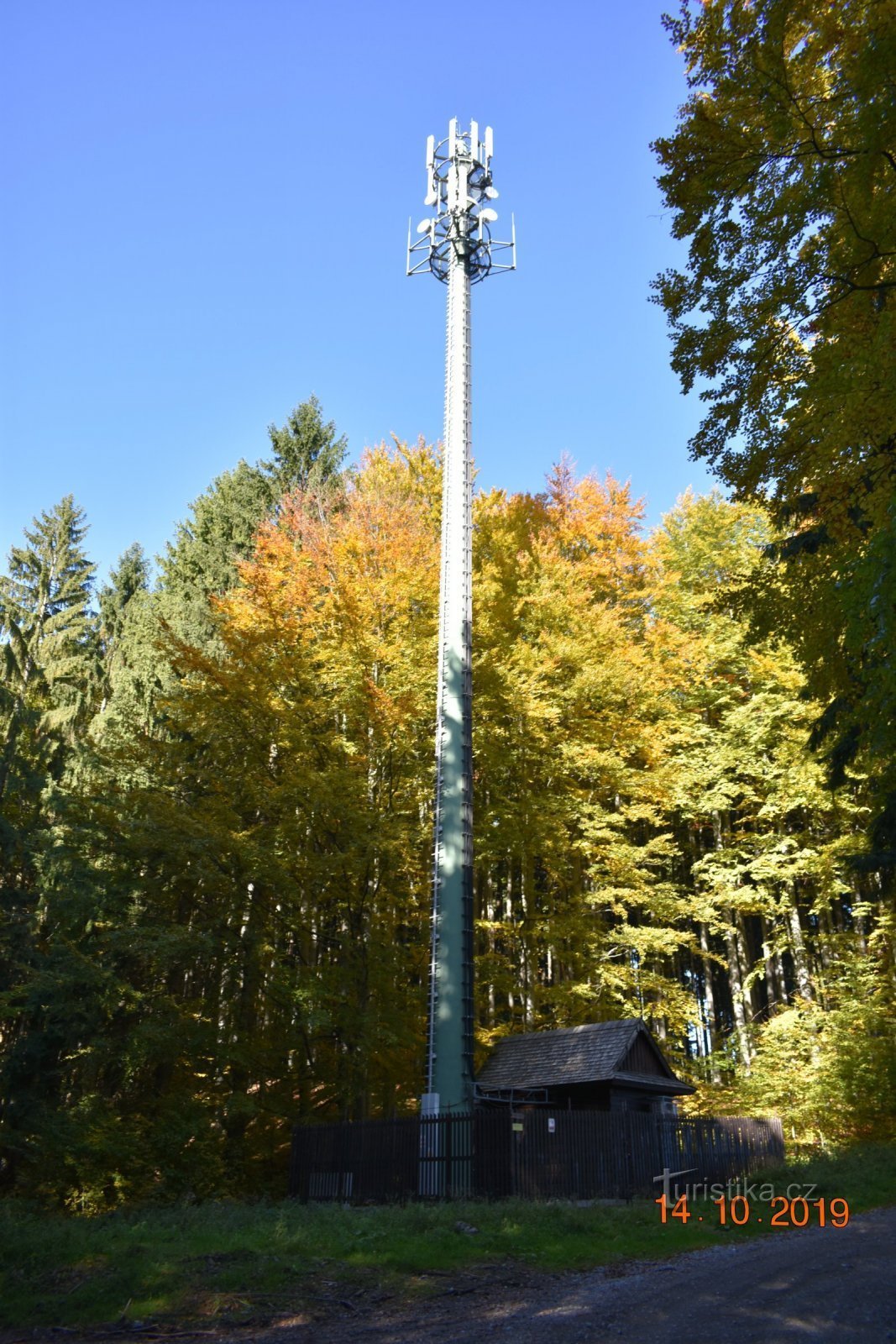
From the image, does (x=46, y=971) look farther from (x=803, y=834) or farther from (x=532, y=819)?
(x=803, y=834)

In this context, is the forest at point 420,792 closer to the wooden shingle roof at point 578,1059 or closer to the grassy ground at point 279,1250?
the wooden shingle roof at point 578,1059

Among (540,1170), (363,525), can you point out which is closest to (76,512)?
(363,525)

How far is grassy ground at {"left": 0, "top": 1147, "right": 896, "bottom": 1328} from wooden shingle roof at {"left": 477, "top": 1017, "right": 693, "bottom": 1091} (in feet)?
10.4

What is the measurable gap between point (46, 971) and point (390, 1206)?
24.9 ft

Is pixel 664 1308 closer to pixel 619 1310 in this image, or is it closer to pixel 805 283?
pixel 619 1310

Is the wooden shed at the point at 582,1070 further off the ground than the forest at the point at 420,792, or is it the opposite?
the forest at the point at 420,792

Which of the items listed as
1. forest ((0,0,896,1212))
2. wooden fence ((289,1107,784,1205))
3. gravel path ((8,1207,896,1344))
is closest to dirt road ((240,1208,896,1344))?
gravel path ((8,1207,896,1344))

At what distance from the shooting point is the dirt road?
6707 mm

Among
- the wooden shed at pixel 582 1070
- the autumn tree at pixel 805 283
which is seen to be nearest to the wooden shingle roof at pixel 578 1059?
the wooden shed at pixel 582 1070

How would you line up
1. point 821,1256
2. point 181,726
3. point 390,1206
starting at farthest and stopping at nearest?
point 181,726
point 390,1206
point 821,1256

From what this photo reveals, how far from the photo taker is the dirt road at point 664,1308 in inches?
264

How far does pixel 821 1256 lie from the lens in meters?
9.41
